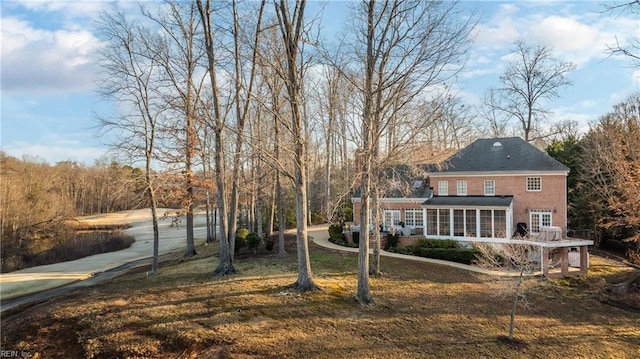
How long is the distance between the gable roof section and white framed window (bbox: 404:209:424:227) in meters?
3.22

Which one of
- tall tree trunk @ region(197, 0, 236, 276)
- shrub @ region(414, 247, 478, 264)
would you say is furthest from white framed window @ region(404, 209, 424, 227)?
tall tree trunk @ region(197, 0, 236, 276)

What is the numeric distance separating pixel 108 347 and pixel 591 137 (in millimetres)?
32085

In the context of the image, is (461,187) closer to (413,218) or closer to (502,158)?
(502,158)

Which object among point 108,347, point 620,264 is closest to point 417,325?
point 108,347

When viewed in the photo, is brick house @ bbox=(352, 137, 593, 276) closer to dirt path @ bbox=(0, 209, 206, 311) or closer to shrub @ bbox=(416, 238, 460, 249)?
shrub @ bbox=(416, 238, 460, 249)

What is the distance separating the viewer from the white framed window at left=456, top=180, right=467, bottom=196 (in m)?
24.0

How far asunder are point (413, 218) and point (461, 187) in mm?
3772

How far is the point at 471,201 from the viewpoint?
22672 millimetres

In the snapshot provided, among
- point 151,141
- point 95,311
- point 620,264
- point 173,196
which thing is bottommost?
point 620,264

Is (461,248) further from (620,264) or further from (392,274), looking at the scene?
(620,264)

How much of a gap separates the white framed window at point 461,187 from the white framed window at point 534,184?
3636 mm

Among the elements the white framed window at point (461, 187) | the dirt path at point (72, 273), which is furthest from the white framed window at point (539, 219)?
the dirt path at point (72, 273)

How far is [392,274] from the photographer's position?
15.5 metres

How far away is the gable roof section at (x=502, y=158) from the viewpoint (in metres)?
22.2
